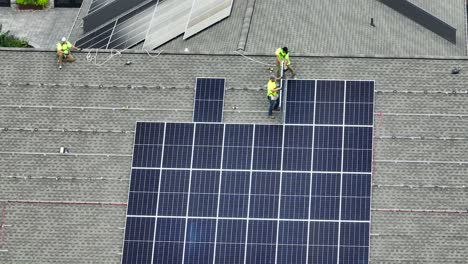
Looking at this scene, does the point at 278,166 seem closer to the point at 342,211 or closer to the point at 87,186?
the point at 342,211

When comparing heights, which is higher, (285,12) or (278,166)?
(285,12)

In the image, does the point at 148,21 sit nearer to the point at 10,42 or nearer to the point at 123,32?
the point at 123,32

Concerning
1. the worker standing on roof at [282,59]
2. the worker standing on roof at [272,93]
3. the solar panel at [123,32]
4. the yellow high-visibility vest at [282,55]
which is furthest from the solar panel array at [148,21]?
the worker standing on roof at [272,93]

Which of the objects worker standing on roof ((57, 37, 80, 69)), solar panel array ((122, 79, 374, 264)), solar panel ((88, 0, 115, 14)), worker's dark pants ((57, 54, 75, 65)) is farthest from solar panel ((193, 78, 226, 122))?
solar panel ((88, 0, 115, 14))

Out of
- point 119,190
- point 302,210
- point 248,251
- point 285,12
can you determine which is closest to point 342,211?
point 302,210

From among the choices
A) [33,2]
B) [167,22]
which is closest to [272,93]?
[167,22]

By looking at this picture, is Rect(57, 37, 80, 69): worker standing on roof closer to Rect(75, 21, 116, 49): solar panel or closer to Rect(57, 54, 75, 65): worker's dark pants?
Rect(57, 54, 75, 65): worker's dark pants
